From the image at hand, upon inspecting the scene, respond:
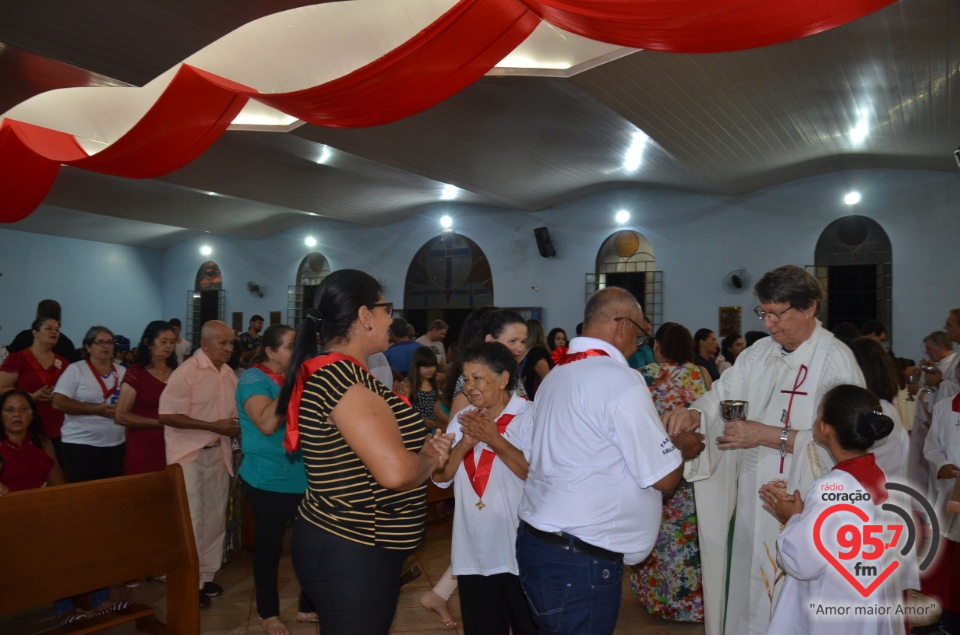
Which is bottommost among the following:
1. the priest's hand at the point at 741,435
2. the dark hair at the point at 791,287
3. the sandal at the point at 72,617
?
the sandal at the point at 72,617

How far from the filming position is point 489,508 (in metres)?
2.90

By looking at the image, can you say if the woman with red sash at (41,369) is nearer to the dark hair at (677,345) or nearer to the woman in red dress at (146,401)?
the woman in red dress at (146,401)

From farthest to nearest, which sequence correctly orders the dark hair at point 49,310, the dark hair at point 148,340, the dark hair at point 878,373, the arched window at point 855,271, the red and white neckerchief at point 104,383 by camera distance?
the arched window at point 855,271 → the dark hair at point 49,310 → the red and white neckerchief at point 104,383 → the dark hair at point 148,340 → the dark hair at point 878,373

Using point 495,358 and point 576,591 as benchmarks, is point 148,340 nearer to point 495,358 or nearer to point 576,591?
point 495,358

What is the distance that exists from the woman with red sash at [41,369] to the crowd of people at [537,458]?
23 centimetres

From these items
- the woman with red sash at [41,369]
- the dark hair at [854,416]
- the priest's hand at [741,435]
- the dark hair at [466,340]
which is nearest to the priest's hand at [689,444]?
the priest's hand at [741,435]

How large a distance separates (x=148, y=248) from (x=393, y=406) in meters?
17.8

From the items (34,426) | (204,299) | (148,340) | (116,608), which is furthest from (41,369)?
(204,299)

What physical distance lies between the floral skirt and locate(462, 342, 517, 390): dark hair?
1.66 meters

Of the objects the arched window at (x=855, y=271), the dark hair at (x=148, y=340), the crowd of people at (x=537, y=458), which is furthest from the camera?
the arched window at (x=855, y=271)

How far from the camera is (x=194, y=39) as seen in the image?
5707mm

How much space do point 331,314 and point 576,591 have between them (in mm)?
1048

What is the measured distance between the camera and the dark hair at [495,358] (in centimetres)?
293

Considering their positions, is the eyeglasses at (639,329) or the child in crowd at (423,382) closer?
the eyeglasses at (639,329)
